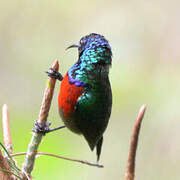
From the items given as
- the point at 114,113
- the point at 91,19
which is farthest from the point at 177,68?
the point at 91,19

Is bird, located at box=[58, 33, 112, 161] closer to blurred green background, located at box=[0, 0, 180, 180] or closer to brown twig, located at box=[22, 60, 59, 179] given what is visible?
blurred green background, located at box=[0, 0, 180, 180]

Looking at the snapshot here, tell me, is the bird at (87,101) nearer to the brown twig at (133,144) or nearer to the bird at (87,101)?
the bird at (87,101)

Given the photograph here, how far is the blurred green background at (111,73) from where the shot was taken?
359 centimetres

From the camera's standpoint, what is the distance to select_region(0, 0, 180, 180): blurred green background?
359 centimetres

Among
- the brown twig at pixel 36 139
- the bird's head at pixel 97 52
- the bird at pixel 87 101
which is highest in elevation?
the bird's head at pixel 97 52

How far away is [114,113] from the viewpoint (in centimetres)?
450

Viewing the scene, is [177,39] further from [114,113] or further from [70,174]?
[70,174]

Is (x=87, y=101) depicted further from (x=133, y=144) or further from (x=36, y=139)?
(x=133, y=144)

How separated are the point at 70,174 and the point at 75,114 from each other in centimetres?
121

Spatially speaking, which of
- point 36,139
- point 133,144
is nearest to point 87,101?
point 36,139

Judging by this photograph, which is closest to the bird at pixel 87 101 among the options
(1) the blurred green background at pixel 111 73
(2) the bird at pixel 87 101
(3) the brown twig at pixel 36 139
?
(2) the bird at pixel 87 101

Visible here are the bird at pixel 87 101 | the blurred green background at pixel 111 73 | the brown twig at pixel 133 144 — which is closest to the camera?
the brown twig at pixel 133 144

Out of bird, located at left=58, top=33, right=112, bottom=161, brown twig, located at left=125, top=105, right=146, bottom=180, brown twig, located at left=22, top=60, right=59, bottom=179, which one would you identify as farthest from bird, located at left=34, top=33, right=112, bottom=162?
brown twig, located at left=125, top=105, right=146, bottom=180

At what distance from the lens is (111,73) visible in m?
4.36
